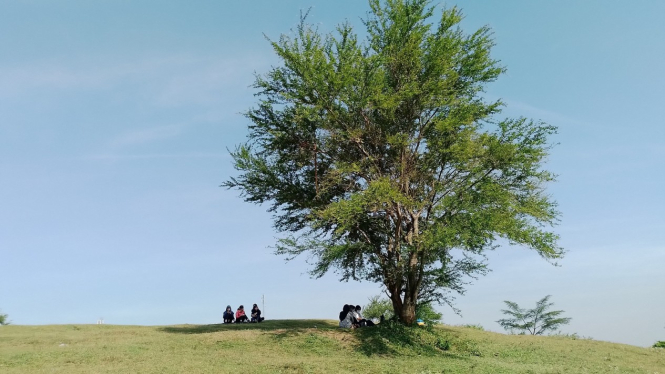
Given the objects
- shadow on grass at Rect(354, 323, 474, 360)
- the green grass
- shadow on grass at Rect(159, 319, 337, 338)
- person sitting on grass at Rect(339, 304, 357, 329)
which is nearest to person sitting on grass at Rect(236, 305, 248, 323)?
shadow on grass at Rect(159, 319, 337, 338)

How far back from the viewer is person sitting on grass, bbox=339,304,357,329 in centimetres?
2472

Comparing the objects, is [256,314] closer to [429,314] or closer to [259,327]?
[259,327]

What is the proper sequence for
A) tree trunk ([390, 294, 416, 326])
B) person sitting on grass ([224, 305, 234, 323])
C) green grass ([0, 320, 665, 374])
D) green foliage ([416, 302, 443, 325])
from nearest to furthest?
green grass ([0, 320, 665, 374]) → tree trunk ([390, 294, 416, 326]) → person sitting on grass ([224, 305, 234, 323]) → green foliage ([416, 302, 443, 325])

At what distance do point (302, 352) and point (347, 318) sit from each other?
5153mm

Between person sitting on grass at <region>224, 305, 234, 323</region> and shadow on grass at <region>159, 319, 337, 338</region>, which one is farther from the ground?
person sitting on grass at <region>224, 305, 234, 323</region>

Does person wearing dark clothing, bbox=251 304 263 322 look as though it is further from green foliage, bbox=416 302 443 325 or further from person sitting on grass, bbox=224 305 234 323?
green foliage, bbox=416 302 443 325

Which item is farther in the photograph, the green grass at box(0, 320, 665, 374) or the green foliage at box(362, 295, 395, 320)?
the green foliage at box(362, 295, 395, 320)

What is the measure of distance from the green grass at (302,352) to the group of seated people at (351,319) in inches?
55.0

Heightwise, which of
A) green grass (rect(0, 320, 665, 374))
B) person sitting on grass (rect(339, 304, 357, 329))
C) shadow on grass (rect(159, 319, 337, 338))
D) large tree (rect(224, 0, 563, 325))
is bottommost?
green grass (rect(0, 320, 665, 374))

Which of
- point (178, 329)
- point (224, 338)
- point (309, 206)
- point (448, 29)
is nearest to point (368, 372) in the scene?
point (224, 338)

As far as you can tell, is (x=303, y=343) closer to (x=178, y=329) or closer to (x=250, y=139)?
(x=178, y=329)

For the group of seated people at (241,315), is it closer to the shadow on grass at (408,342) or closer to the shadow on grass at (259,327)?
the shadow on grass at (259,327)

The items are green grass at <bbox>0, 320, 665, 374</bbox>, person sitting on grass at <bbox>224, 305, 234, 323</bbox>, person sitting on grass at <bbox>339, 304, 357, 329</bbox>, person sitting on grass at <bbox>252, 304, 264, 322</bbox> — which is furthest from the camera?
person sitting on grass at <bbox>224, 305, 234, 323</bbox>

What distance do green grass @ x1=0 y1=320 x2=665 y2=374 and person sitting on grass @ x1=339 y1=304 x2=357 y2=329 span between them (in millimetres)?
1475
